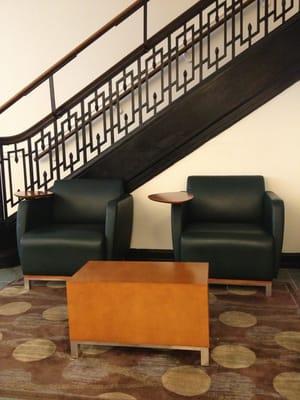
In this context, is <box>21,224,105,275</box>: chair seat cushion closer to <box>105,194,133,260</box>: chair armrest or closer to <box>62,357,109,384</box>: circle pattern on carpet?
<box>105,194,133,260</box>: chair armrest

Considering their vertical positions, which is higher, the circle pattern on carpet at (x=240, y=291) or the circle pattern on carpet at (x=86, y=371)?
the circle pattern on carpet at (x=240, y=291)

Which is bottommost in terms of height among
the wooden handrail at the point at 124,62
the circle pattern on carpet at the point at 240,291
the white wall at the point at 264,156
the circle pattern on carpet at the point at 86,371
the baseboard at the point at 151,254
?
the circle pattern on carpet at the point at 86,371

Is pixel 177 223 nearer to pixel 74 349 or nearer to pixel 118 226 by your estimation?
pixel 118 226

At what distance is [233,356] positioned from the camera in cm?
182

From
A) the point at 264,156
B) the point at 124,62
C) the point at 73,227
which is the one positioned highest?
the point at 124,62

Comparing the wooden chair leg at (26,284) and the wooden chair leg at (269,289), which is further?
the wooden chair leg at (26,284)

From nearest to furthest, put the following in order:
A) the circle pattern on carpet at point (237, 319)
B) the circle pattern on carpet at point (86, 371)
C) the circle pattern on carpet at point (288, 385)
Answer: the circle pattern on carpet at point (288, 385), the circle pattern on carpet at point (86, 371), the circle pattern on carpet at point (237, 319)

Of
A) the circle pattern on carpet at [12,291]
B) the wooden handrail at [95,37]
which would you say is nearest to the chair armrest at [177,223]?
the circle pattern on carpet at [12,291]

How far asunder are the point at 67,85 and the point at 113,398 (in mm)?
3727

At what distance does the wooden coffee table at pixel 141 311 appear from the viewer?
174 centimetres

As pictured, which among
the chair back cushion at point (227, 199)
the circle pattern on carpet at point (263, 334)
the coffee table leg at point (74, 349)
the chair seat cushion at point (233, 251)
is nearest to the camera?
the coffee table leg at point (74, 349)

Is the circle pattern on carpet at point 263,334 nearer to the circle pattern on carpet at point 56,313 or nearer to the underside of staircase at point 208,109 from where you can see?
the circle pattern on carpet at point 56,313

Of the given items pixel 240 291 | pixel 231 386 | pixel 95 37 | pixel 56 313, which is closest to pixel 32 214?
pixel 56 313

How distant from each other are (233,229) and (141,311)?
1142mm
